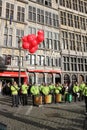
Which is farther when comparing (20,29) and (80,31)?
(80,31)

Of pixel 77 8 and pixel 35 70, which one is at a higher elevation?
pixel 77 8

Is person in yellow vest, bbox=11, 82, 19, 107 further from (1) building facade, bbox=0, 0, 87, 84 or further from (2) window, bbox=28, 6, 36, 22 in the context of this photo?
(2) window, bbox=28, 6, 36, 22

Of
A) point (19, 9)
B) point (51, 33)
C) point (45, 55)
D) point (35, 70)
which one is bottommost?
point (35, 70)

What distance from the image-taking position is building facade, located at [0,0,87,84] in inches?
1171

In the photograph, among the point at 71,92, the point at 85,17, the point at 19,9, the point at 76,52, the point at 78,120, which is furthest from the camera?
the point at 85,17

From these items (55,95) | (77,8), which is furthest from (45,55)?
(55,95)

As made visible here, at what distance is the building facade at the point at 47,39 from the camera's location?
29.7 meters

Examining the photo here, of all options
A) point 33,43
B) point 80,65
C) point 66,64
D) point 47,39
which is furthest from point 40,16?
point 33,43

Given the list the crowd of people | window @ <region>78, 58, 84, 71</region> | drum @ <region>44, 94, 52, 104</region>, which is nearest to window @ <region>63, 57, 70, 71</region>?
window @ <region>78, 58, 84, 71</region>

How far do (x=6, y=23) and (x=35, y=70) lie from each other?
766 centimetres

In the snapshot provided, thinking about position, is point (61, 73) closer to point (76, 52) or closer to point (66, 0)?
point (76, 52)

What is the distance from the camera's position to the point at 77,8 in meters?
40.0

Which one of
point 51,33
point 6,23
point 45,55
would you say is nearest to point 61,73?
point 45,55

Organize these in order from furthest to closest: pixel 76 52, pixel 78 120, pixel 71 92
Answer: pixel 76 52 < pixel 71 92 < pixel 78 120
